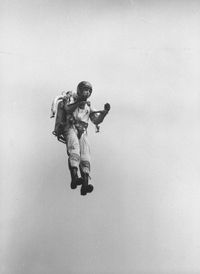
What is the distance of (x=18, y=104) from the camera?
386 centimetres

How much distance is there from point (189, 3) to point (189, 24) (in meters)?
0.17

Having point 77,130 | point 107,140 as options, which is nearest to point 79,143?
point 77,130

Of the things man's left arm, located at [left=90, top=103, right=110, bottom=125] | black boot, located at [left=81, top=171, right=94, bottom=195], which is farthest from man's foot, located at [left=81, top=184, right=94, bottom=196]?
man's left arm, located at [left=90, top=103, right=110, bottom=125]

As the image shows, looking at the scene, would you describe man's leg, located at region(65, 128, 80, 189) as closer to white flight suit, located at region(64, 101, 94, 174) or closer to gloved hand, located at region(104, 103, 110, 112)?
white flight suit, located at region(64, 101, 94, 174)

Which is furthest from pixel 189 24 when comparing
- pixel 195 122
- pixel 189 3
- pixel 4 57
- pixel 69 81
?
pixel 4 57

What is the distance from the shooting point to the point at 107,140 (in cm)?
392

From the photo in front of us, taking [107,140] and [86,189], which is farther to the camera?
[107,140]

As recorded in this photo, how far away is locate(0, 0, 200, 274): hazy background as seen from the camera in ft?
12.3

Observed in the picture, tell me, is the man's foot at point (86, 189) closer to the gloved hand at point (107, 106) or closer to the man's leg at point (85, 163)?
the man's leg at point (85, 163)

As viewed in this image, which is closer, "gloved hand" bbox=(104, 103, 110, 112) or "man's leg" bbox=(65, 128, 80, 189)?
"man's leg" bbox=(65, 128, 80, 189)

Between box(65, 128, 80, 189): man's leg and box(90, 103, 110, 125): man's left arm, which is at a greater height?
box(90, 103, 110, 125): man's left arm

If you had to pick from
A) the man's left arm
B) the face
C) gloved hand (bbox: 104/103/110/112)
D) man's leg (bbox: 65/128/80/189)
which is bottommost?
man's leg (bbox: 65/128/80/189)

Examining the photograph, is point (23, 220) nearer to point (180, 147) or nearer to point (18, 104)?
point (18, 104)

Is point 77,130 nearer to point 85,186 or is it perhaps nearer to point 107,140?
point 107,140
